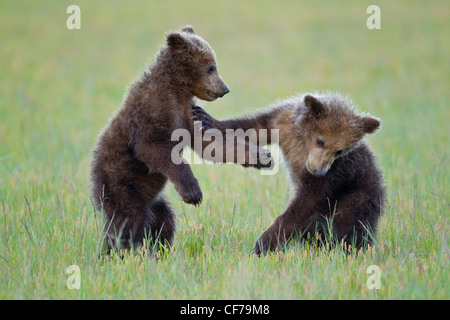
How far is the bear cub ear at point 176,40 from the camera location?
236 inches

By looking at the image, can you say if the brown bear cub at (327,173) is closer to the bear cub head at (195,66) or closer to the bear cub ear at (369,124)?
the bear cub ear at (369,124)

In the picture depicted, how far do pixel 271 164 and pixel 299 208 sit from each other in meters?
0.63

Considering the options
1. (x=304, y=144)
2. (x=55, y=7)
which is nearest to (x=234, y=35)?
(x=55, y=7)

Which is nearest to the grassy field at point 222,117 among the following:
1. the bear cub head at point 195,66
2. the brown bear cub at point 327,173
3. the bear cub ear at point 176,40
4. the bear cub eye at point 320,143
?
the brown bear cub at point 327,173

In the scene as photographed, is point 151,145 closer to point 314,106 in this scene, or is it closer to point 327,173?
point 314,106

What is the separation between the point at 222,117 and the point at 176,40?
289 inches

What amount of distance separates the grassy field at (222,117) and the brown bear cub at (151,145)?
0.34 meters

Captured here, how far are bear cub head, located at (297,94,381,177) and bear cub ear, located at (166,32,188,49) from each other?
134 cm

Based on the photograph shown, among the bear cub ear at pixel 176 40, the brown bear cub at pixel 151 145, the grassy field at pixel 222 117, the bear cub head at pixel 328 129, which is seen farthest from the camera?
the bear cub head at pixel 328 129

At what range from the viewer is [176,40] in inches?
237

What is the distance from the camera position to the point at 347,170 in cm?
629

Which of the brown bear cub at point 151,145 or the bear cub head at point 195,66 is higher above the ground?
the bear cub head at point 195,66

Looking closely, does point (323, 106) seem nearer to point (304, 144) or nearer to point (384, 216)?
point (304, 144)

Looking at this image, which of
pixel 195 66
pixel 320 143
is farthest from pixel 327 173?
pixel 195 66
